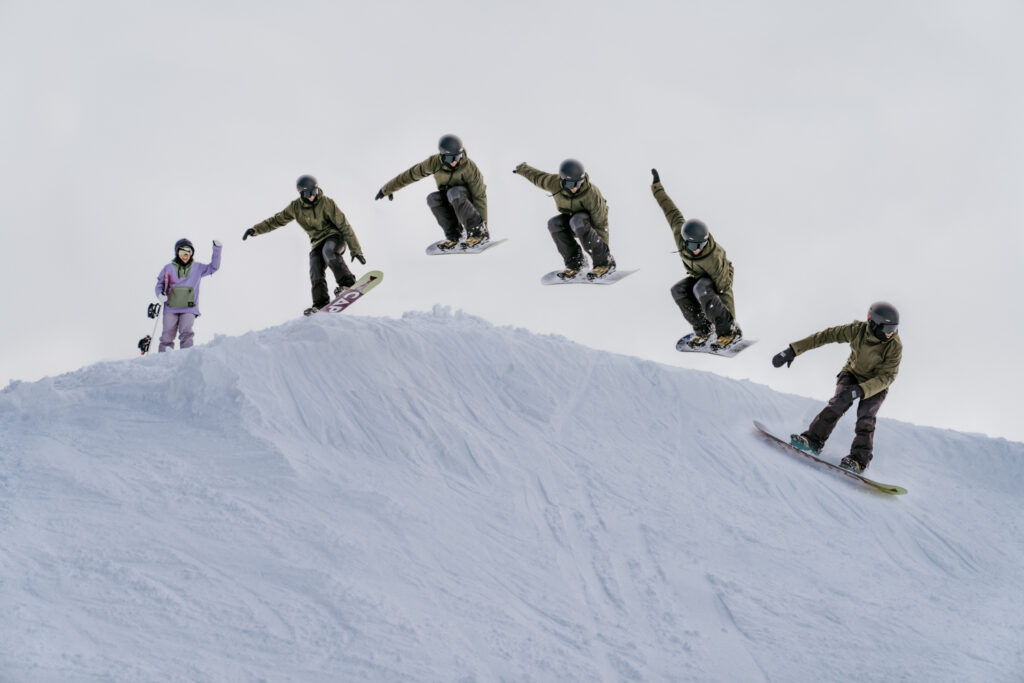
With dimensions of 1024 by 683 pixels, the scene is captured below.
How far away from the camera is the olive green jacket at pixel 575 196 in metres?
13.6

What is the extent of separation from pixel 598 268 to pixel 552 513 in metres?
5.42

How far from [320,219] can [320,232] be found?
23cm

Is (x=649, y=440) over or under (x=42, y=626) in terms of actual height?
over

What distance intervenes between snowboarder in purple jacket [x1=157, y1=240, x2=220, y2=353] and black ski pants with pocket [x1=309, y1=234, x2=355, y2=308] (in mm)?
1503

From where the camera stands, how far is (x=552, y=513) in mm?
9812

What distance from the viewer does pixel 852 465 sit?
39.9 feet

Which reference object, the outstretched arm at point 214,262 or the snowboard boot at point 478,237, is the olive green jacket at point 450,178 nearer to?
the snowboard boot at point 478,237

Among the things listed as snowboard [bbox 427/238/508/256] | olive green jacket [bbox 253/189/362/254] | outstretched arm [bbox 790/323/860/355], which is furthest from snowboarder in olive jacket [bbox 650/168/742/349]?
olive green jacket [bbox 253/189/362/254]

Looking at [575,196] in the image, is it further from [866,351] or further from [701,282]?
[866,351]

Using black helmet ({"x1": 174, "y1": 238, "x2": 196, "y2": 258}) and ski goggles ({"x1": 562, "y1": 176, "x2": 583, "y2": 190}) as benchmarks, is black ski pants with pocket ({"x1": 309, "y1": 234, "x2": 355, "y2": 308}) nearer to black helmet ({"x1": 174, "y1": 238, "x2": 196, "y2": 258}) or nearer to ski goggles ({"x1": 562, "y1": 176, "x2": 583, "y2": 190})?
black helmet ({"x1": 174, "y1": 238, "x2": 196, "y2": 258})

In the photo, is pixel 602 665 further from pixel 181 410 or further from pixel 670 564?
pixel 181 410

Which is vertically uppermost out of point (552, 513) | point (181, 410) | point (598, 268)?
point (598, 268)

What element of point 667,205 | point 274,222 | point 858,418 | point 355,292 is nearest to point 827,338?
point 858,418

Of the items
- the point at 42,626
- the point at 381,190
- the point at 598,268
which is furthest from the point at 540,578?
the point at 381,190
